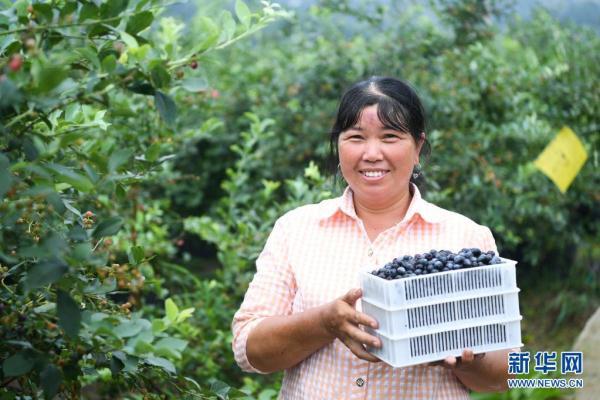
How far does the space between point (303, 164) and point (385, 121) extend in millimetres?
2737

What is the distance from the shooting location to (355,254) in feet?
6.89

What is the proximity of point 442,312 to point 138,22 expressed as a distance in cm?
89

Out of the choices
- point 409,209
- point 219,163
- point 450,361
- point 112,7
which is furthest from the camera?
point 219,163

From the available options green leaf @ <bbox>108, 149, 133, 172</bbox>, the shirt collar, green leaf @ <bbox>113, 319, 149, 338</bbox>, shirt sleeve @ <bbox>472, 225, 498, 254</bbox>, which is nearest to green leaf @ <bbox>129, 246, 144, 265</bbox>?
green leaf @ <bbox>113, 319, 149, 338</bbox>

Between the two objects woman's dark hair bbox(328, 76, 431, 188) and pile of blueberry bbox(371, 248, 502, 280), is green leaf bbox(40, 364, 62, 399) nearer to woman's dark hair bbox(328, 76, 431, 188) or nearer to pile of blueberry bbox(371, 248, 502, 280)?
pile of blueberry bbox(371, 248, 502, 280)

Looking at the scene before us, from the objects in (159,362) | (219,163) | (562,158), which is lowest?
(219,163)

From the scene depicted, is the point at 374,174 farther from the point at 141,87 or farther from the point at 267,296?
the point at 141,87

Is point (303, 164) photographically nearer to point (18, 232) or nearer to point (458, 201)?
point (458, 201)

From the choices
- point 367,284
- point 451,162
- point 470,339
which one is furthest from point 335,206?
point 451,162

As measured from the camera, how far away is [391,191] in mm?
2105

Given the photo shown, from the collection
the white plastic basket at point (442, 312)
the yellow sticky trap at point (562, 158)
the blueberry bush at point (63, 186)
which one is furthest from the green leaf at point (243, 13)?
the yellow sticky trap at point (562, 158)

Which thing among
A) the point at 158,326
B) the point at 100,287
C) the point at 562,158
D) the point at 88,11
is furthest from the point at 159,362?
the point at 562,158

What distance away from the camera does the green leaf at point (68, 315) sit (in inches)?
50.1

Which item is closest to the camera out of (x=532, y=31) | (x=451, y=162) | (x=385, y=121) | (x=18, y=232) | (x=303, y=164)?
(x=18, y=232)
